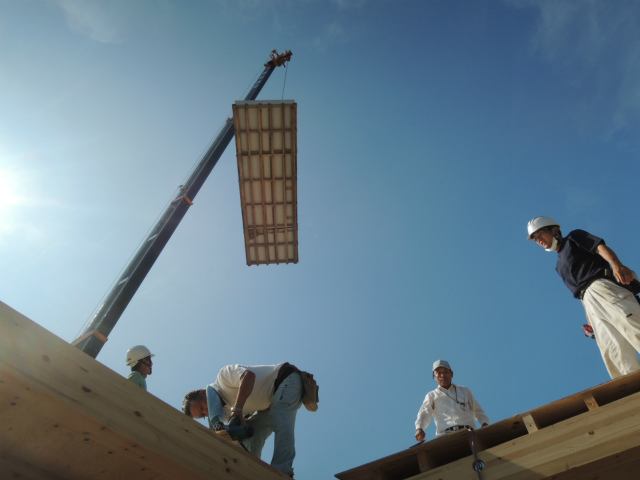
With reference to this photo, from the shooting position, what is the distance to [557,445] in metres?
3.78

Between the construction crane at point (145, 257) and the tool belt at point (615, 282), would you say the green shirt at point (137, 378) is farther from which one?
the tool belt at point (615, 282)

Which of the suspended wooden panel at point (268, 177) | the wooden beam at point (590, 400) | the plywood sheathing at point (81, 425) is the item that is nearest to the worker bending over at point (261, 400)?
the plywood sheathing at point (81, 425)

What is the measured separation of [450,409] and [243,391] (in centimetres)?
273

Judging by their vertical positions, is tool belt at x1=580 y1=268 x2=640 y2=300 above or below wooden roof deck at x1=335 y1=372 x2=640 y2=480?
above

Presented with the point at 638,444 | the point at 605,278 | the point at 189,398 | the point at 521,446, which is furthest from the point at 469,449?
the point at 189,398

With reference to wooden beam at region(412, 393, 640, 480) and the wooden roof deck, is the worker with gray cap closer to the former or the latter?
the wooden roof deck

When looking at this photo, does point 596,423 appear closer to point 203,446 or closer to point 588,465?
point 588,465

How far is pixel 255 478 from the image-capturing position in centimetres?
345

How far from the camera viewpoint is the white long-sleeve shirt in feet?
19.4

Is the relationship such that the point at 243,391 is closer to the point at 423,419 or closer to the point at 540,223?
the point at 423,419

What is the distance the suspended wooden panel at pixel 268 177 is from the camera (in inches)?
433

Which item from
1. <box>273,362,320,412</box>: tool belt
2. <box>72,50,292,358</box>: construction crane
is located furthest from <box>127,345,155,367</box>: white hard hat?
<box>273,362,320,412</box>: tool belt

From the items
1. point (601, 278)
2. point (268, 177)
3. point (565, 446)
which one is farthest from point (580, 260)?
point (268, 177)

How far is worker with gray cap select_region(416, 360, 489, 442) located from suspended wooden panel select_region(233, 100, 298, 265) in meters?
6.85
